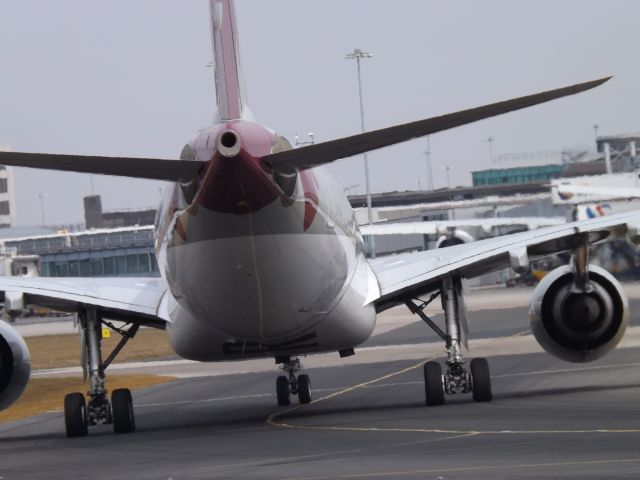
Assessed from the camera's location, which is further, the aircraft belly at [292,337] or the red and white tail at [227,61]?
the aircraft belly at [292,337]

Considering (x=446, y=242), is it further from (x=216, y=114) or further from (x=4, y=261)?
(x=216, y=114)

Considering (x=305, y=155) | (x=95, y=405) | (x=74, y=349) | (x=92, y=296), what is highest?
(x=305, y=155)

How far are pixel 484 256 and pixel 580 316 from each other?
7.82 ft

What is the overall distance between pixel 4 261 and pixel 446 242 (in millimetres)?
27139

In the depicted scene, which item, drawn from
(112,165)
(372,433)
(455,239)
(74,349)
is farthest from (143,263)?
(112,165)

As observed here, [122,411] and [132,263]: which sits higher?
[132,263]

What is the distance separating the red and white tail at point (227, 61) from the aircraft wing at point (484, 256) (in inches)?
194

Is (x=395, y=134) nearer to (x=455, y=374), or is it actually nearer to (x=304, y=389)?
(x=455, y=374)

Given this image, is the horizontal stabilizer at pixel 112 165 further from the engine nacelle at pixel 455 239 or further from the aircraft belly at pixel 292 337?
the engine nacelle at pixel 455 239

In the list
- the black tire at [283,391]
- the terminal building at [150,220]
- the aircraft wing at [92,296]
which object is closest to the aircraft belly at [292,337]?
the aircraft wing at [92,296]

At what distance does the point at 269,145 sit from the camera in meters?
20.7

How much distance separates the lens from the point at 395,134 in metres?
19.2

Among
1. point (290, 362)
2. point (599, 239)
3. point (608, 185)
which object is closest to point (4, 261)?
point (608, 185)

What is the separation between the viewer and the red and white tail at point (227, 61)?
23406mm
